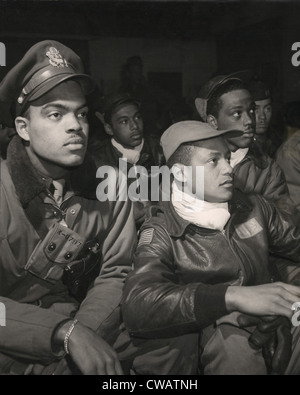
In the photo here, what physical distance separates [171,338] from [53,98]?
1.33m

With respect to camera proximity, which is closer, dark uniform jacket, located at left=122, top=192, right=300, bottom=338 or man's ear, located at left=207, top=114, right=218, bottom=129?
dark uniform jacket, located at left=122, top=192, right=300, bottom=338

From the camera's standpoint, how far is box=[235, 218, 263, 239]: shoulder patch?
341 centimetres

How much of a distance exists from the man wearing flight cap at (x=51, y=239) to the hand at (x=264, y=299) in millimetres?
555

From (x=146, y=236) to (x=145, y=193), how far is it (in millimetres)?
220

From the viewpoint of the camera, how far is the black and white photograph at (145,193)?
332 cm

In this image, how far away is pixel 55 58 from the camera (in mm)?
3336

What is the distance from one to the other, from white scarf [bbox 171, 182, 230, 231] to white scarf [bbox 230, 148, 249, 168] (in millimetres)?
237

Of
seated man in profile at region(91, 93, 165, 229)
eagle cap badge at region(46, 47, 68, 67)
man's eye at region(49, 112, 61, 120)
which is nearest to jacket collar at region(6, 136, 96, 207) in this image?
man's eye at region(49, 112, 61, 120)

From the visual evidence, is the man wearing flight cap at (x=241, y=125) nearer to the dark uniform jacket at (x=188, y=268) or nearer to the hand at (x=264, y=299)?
the dark uniform jacket at (x=188, y=268)

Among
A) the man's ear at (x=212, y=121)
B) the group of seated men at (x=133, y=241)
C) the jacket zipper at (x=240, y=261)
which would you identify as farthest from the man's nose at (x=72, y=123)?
the jacket zipper at (x=240, y=261)

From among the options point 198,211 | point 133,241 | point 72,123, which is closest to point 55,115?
point 72,123

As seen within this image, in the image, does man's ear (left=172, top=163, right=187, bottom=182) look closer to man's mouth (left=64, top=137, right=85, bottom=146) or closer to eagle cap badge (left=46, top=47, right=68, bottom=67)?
man's mouth (left=64, top=137, right=85, bottom=146)

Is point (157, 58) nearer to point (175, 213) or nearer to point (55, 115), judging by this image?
point (55, 115)
